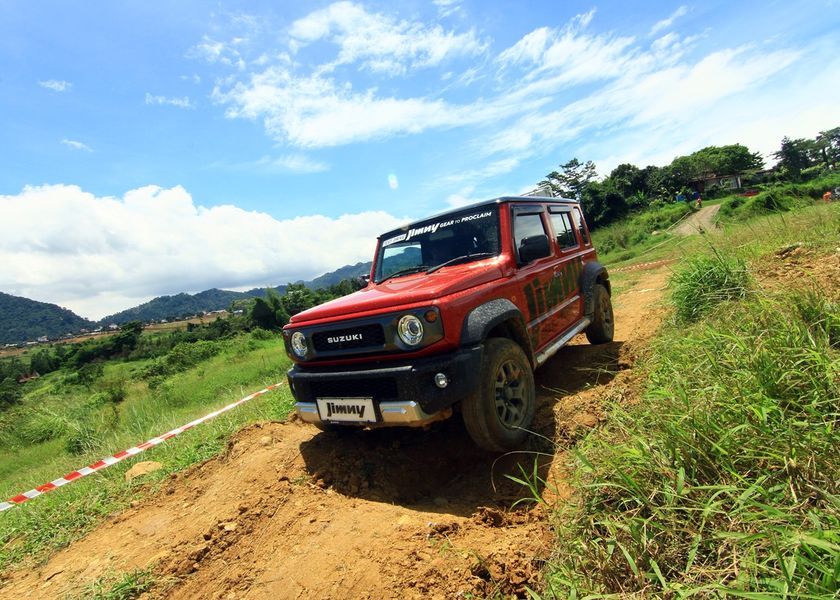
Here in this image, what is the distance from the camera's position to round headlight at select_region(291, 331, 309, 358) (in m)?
3.18

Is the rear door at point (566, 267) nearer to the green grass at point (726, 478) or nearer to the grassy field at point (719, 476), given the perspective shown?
the grassy field at point (719, 476)

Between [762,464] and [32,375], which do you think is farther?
[32,375]

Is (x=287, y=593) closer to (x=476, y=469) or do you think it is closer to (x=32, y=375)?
(x=476, y=469)

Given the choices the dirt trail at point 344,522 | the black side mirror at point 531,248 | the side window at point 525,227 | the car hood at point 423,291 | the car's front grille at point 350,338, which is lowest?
the dirt trail at point 344,522

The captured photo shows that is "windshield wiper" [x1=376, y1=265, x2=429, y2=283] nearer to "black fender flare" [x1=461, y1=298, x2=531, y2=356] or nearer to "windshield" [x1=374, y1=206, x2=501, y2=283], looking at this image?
"windshield" [x1=374, y1=206, x2=501, y2=283]

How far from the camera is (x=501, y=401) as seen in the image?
2898 mm

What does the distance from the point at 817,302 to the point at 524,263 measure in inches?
70.8

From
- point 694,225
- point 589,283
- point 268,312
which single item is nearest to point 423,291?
point 589,283

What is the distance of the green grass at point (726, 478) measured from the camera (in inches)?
50.6

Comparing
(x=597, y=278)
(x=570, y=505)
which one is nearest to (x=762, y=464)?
(x=570, y=505)

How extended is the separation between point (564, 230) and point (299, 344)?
3188 millimetres

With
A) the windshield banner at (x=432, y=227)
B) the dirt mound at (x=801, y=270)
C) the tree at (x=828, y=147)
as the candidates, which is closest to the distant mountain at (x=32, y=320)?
the windshield banner at (x=432, y=227)

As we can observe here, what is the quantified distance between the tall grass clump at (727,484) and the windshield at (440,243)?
1.79 meters

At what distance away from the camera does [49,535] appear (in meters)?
3.38
